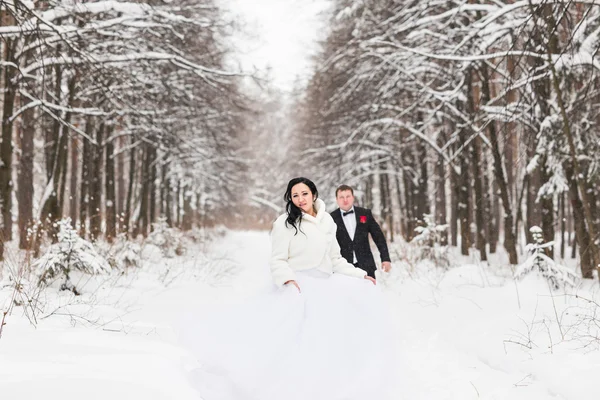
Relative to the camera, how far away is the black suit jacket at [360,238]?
19.3ft

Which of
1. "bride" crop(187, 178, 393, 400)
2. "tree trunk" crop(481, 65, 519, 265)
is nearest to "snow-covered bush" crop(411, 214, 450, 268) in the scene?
"tree trunk" crop(481, 65, 519, 265)

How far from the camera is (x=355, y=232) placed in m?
5.97

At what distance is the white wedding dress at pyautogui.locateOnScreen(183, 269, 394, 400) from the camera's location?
301 centimetres

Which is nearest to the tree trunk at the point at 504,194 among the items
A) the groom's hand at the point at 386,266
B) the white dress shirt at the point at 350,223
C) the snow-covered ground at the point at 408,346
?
the snow-covered ground at the point at 408,346

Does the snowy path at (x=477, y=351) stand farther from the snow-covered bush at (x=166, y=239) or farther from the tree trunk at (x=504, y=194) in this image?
the snow-covered bush at (x=166, y=239)

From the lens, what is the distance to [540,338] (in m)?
4.20

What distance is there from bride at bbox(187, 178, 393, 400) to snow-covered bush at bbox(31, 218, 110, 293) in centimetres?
242

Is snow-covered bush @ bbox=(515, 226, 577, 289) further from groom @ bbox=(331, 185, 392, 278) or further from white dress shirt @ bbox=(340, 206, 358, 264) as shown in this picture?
white dress shirt @ bbox=(340, 206, 358, 264)

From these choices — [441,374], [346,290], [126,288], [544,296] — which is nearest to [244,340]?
[346,290]

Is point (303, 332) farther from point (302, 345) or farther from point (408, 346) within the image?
point (408, 346)

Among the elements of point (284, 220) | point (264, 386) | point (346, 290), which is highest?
point (284, 220)

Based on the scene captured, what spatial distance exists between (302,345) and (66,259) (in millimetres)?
3733

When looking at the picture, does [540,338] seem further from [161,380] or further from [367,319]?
[161,380]

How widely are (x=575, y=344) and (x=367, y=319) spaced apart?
2.10 m
